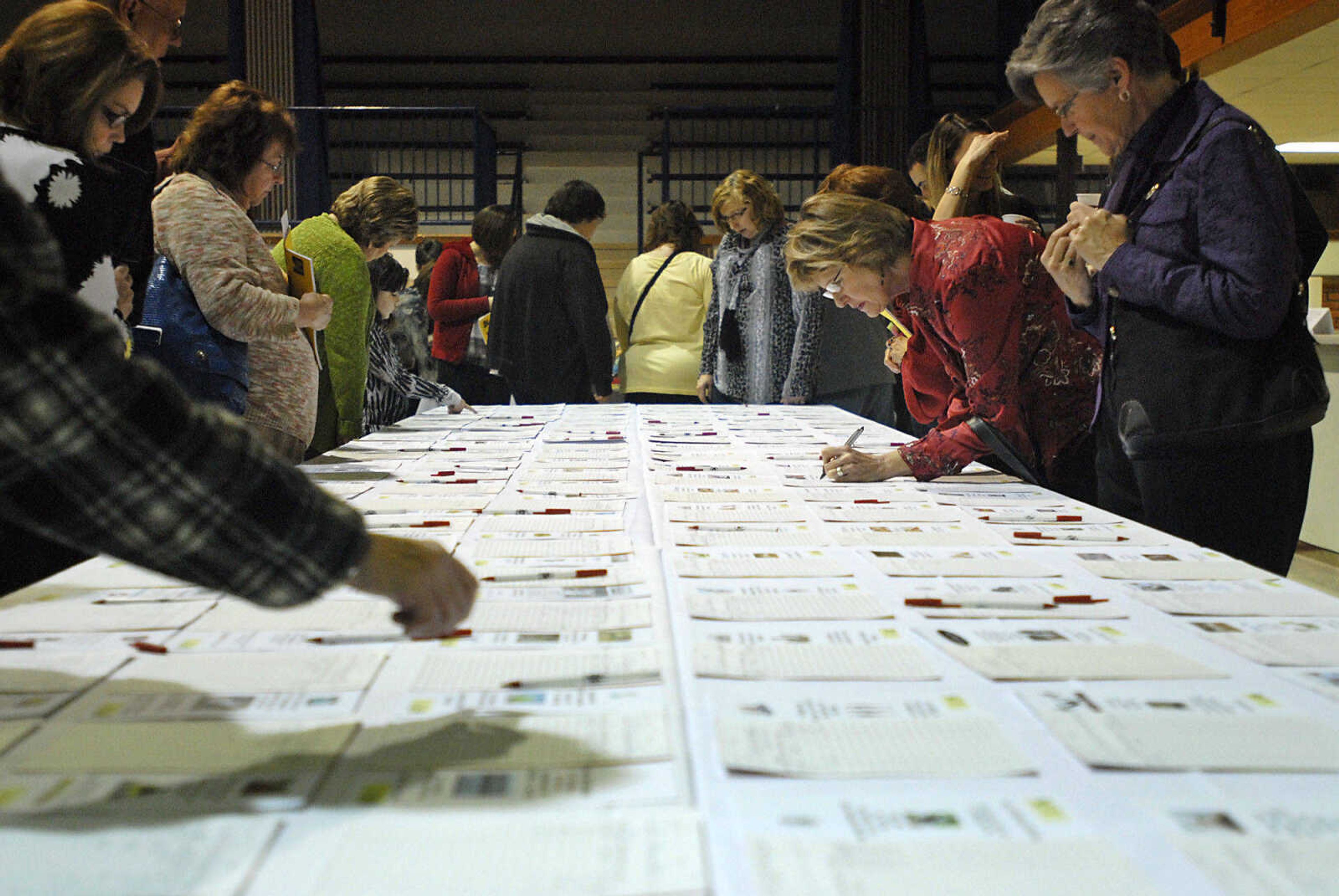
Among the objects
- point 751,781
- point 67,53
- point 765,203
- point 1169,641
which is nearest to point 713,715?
point 751,781

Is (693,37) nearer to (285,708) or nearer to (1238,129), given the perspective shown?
(1238,129)

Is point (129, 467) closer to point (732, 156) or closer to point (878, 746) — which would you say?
point (878, 746)

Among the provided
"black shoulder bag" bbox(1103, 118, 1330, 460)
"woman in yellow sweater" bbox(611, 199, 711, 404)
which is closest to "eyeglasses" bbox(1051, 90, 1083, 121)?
"black shoulder bag" bbox(1103, 118, 1330, 460)

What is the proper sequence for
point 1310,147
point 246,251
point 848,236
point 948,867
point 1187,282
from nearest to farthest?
1. point 948,867
2. point 1187,282
3. point 848,236
4. point 246,251
5. point 1310,147

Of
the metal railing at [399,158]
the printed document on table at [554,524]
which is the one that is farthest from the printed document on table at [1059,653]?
the metal railing at [399,158]

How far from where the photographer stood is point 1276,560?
5.02ft

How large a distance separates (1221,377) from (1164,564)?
1.24 ft

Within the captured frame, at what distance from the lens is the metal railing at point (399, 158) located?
28.3 ft

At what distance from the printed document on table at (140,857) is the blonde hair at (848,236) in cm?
155

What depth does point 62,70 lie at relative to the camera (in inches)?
65.2

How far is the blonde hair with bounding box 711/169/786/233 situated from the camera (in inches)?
139

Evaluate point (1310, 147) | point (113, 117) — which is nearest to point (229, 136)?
point (113, 117)

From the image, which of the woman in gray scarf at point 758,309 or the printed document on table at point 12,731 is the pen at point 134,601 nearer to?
the printed document on table at point 12,731

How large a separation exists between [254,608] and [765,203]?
9.02 ft
